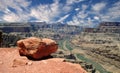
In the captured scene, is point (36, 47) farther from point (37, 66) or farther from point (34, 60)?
point (37, 66)

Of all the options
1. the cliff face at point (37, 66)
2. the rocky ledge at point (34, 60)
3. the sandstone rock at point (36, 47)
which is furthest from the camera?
the sandstone rock at point (36, 47)

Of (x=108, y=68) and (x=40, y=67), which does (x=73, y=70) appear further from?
(x=108, y=68)

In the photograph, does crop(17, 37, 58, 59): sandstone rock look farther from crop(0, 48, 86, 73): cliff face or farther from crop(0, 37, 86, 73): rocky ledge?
crop(0, 48, 86, 73): cliff face

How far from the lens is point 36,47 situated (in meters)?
13.9

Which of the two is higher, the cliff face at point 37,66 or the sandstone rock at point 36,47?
the sandstone rock at point 36,47

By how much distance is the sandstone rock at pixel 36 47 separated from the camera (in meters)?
Result: 13.9

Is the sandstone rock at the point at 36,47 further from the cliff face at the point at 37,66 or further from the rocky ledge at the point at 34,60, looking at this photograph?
the cliff face at the point at 37,66

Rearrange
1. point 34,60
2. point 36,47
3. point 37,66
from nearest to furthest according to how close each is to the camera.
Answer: point 37,66
point 34,60
point 36,47

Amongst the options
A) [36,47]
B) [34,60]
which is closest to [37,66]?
[34,60]

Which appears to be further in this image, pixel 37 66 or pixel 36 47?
pixel 36 47

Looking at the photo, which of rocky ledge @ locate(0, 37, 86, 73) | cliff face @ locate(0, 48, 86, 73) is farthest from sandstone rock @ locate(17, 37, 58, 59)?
cliff face @ locate(0, 48, 86, 73)

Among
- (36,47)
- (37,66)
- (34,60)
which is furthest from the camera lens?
(36,47)

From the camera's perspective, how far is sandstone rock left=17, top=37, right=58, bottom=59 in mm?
13903

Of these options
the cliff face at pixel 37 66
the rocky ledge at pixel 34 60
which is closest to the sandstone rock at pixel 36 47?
the rocky ledge at pixel 34 60
